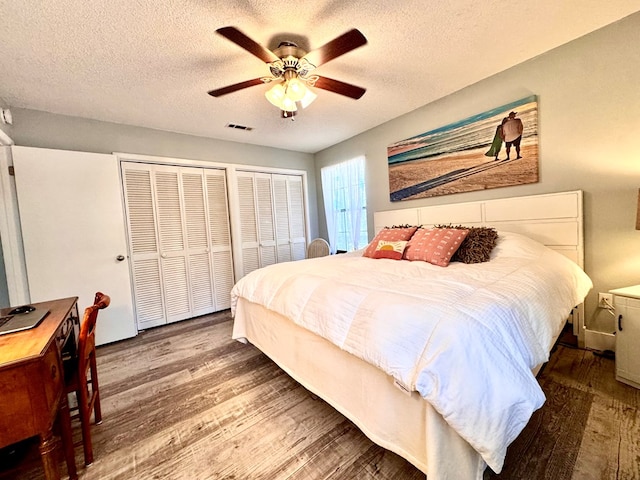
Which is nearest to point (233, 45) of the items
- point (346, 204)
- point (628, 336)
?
point (346, 204)

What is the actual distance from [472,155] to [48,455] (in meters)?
3.39

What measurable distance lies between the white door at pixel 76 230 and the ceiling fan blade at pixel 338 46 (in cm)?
246

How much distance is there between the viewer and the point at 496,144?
240cm

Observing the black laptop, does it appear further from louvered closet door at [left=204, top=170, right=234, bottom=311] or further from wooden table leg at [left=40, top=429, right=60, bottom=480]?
louvered closet door at [left=204, top=170, right=234, bottom=311]

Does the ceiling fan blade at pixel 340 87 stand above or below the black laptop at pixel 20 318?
above

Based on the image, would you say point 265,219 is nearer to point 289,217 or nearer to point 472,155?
point 289,217

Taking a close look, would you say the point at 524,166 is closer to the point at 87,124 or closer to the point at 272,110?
the point at 272,110

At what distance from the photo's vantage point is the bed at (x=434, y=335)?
0.89m

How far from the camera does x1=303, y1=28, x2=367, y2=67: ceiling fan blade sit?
4.44 ft

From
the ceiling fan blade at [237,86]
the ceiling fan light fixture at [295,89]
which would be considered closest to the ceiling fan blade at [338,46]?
the ceiling fan light fixture at [295,89]

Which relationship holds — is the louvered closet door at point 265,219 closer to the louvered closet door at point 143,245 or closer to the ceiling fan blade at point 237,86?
the louvered closet door at point 143,245

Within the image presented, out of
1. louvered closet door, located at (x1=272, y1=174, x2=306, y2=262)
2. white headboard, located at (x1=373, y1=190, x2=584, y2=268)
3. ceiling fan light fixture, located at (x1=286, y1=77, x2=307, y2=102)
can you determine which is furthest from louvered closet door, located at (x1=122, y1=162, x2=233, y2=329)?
white headboard, located at (x1=373, y1=190, x2=584, y2=268)

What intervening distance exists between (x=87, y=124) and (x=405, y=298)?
11.7 feet

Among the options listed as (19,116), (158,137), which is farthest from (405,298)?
(19,116)
